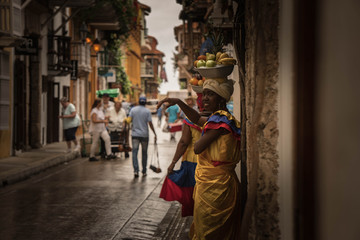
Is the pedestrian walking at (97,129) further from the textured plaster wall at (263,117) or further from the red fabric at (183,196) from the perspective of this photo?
the textured plaster wall at (263,117)

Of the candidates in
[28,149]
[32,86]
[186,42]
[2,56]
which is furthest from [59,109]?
[186,42]

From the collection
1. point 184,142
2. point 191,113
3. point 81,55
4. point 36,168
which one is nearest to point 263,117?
point 191,113

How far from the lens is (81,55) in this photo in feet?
89.5

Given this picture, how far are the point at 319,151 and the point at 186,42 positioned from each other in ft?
113

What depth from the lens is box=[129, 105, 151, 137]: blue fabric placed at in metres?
11.7

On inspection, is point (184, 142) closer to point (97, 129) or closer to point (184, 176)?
point (184, 176)

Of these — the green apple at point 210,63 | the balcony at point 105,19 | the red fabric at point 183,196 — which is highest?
the balcony at point 105,19

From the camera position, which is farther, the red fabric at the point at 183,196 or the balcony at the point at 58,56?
the balcony at the point at 58,56

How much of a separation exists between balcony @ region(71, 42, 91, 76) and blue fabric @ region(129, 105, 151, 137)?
47.0ft

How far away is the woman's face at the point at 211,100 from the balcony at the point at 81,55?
2199cm

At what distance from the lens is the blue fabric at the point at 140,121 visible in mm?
11695

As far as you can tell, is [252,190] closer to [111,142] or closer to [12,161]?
[12,161]

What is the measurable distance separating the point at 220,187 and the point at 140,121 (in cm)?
795

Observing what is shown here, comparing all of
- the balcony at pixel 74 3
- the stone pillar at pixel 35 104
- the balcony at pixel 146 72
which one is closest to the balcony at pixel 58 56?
the balcony at pixel 74 3
